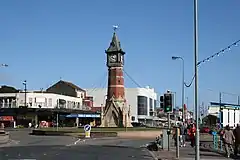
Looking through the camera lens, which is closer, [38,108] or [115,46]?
[115,46]

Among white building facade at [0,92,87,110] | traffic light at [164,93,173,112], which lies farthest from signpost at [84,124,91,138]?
white building facade at [0,92,87,110]

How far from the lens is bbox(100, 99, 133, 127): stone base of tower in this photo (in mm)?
84312

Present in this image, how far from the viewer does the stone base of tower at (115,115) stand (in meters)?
84.3

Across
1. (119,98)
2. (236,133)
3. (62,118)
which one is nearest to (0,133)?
(236,133)

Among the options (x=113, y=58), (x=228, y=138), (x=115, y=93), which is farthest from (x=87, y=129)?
(x=113, y=58)

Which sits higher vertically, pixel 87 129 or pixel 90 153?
pixel 87 129

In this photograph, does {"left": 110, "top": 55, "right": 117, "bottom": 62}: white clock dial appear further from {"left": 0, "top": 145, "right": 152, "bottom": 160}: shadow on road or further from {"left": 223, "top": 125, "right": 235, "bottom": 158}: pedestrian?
{"left": 223, "top": 125, "right": 235, "bottom": 158}: pedestrian

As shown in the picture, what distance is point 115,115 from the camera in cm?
8550

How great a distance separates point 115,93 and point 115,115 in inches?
166

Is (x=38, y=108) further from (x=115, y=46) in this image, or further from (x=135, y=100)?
(x=135, y=100)

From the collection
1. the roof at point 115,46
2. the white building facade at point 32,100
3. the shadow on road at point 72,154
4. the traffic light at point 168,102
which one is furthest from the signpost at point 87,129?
the white building facade at point 32,100

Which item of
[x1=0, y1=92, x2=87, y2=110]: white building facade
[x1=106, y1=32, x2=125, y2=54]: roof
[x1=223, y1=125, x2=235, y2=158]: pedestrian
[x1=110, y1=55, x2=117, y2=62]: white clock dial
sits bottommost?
[x1=223, y1=125, x2=235, y2=158]: pedestrian

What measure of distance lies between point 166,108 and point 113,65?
5854cm

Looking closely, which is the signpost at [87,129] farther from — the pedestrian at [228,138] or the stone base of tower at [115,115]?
the stone base of tower at [115,115]
